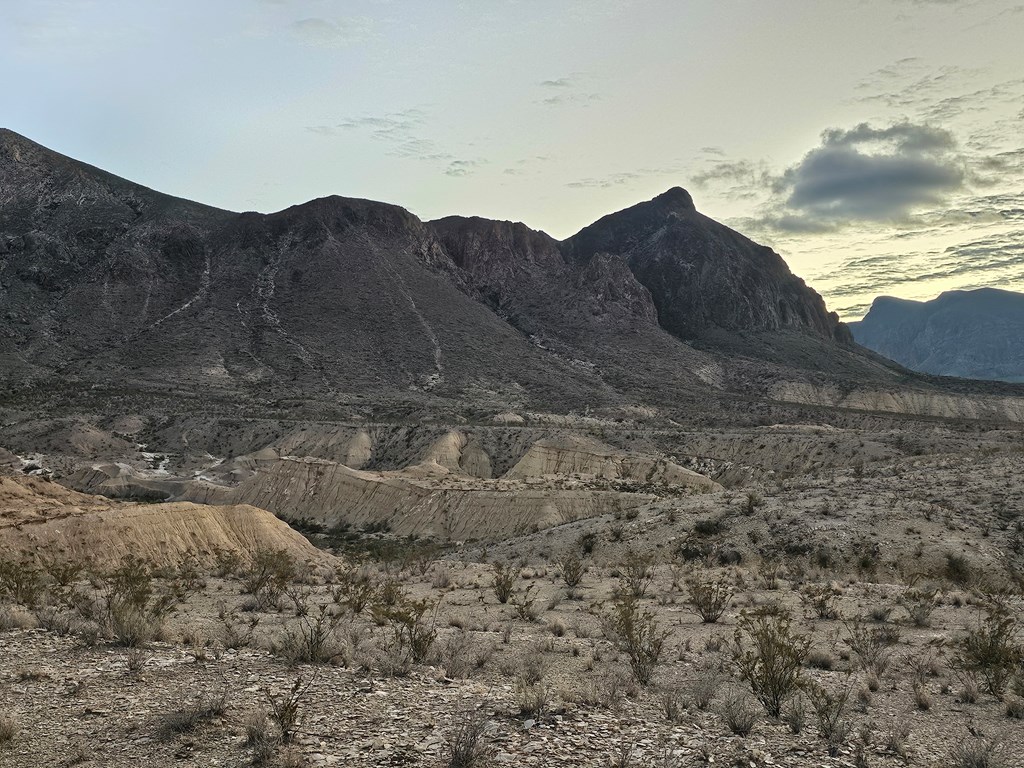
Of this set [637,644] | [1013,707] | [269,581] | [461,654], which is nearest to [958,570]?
[1013,707]

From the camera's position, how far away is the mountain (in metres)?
93.5

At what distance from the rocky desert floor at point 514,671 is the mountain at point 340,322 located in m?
62.1

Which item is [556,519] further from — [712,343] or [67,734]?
[712,343]

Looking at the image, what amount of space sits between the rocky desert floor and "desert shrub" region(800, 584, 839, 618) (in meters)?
0.07

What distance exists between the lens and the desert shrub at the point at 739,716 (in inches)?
303

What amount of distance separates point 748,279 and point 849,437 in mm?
130584

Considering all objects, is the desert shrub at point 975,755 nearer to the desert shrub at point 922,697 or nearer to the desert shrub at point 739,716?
the desert shrub at point 922,697

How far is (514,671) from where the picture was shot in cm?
973

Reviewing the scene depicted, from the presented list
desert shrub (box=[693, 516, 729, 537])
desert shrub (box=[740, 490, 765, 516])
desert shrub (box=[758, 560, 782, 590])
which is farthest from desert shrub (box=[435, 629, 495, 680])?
desert shrub (box=[740, 490, 765, 516])

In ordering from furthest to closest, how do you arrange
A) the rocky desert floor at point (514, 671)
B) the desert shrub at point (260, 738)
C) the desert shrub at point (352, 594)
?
1. the desert shrub at point (352, 594)
2. the rocky desert floor at point (514, 671)
3. the desert shrub at point (260, 738)

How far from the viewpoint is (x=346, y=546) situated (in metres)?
39.5

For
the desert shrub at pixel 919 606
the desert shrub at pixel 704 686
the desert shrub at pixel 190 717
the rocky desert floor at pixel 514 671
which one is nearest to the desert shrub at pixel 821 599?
the rocky desert floor at pixel 514 671

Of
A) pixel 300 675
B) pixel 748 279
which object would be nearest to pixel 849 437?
pixel 300 675

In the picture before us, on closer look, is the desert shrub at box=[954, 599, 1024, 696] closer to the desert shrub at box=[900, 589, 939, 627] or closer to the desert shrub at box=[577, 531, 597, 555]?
the desert shrub at box=[900, 589, 939, 627]
